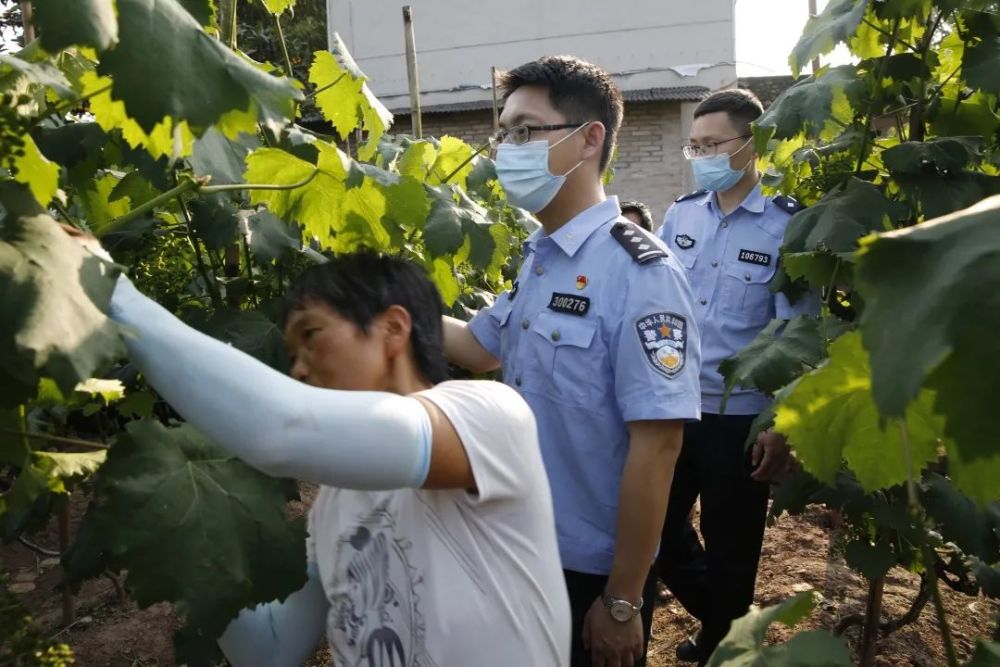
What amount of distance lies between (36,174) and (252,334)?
803mm

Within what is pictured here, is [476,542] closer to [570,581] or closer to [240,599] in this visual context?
[240,599]

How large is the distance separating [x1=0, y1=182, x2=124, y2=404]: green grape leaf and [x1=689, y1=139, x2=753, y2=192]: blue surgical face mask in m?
3.03

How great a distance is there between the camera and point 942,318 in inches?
27.0

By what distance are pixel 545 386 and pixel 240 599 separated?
116 cm

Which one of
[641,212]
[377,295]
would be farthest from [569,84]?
[641,212]

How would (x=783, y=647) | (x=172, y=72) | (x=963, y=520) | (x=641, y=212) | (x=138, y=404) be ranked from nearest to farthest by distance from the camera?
(x=172, y=72), (x=783, y=647), (x=138, y=404), (x=963, y=520), (x=641, y=212)

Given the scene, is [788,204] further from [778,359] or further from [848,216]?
[778,359]

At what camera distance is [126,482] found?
1.35m

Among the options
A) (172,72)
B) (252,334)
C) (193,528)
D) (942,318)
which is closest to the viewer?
(942,318)

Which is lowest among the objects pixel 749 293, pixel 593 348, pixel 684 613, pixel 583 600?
pixel 684 613

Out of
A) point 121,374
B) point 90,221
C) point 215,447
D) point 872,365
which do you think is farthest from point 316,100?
point 872,365

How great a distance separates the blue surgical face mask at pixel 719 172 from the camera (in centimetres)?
378

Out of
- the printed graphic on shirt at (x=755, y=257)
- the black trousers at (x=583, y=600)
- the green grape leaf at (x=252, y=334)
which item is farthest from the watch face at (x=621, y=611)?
the printed graphic on shirt at (x=755, y=257)

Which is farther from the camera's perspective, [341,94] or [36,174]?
[341,94]
